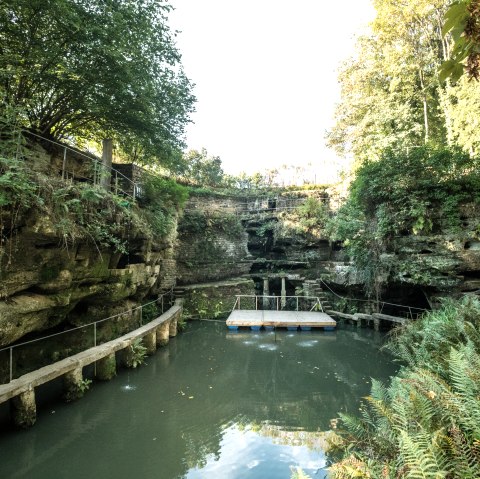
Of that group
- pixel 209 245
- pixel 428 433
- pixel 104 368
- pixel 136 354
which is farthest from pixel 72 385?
pixel 209 245

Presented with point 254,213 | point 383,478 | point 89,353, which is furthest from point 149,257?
point 254,213

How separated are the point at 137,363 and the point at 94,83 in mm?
8744

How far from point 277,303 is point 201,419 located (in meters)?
11.1

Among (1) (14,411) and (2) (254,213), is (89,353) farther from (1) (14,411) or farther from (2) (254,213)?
(2) (254,213)

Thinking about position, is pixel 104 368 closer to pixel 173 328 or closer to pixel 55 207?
pixel 55 207

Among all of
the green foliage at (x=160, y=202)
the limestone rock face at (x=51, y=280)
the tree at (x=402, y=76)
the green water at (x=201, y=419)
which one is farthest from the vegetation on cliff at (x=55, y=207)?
the tree at (x=402, y=76)

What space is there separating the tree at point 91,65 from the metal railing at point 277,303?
932cm

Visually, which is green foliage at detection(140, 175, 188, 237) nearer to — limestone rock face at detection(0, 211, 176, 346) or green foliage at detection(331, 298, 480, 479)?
limestone rock face at detection(0, 211, 176, 346)

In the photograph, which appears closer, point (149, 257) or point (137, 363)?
point (137, 363)

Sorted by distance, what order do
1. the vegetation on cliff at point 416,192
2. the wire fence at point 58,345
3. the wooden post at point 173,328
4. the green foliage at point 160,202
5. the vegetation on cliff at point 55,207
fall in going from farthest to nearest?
the wooden post at point 173,328
the green foliage at point 160,202
the vegetation on cliff at point 416,192
the wire fence at point 58,345
the vegetation on cliff at point 55,207

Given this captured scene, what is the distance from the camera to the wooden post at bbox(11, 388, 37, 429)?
17.8 ft

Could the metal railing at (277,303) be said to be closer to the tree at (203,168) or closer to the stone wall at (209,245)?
the stone wall at (209,245)

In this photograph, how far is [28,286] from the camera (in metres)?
6.23

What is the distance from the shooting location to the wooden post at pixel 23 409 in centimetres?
542
